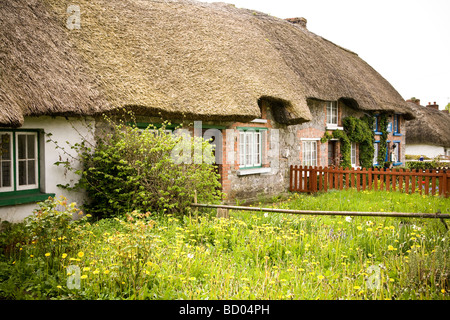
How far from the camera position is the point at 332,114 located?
52.1 ft

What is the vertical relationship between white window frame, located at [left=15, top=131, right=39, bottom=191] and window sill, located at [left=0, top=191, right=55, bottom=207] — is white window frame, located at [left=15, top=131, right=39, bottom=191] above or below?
above

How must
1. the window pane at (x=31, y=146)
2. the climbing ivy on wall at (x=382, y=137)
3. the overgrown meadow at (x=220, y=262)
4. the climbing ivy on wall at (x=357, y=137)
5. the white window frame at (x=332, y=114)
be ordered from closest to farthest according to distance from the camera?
the overgrown meadow at (x=220, y=262) < the window pane at (x=31, y=146) < the white window frame at (x=332, y=114) < the climbing ivy on wall at (x=357, y=137) < the climbing ivy on wall at (x=382, y=137)

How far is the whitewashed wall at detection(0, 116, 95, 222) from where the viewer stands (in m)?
6.93

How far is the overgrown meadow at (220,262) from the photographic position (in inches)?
153

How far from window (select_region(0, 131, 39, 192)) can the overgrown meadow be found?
0.84m

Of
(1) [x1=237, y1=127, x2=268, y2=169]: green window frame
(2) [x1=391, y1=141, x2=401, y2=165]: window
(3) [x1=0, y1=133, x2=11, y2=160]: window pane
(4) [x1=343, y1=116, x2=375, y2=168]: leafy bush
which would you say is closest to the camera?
(3) [x1=0, y1=133, x2=11, y2=160]: window pane

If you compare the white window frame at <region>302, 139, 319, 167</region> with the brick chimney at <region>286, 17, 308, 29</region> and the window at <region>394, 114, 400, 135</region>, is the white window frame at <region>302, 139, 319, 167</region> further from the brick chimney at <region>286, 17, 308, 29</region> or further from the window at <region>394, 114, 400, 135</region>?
the window at <region>394, 114, 400, 135</region>

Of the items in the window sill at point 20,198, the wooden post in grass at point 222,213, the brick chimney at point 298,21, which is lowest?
the wooden post in grass at point 222,213

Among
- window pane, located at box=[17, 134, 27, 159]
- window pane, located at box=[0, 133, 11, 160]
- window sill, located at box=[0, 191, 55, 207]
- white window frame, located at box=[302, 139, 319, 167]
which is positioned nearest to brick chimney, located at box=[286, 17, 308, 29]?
white window frame, located at box=[302, 139, 319, 167]

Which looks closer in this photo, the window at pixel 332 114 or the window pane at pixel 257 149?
the window pane at pixel 257 149

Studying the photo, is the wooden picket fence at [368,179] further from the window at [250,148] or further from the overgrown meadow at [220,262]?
the overgrown meadow at [220,262]

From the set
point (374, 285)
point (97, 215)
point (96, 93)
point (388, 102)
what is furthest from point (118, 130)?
point (388, 102)

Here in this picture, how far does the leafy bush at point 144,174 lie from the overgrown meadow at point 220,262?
2.80ft

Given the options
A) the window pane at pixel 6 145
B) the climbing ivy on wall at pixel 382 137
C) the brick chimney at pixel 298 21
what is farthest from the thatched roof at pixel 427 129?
the window pane at pixel 6 145
